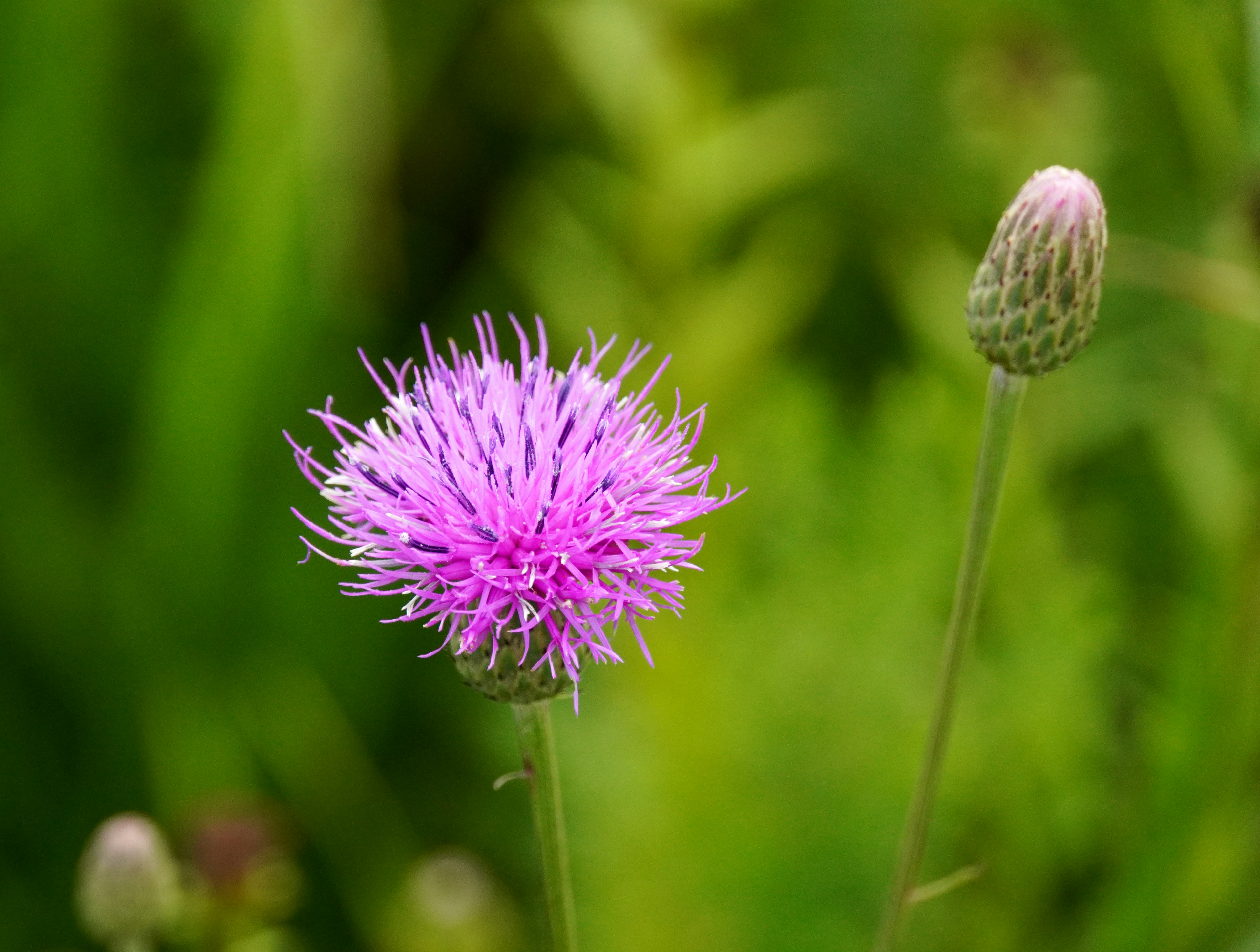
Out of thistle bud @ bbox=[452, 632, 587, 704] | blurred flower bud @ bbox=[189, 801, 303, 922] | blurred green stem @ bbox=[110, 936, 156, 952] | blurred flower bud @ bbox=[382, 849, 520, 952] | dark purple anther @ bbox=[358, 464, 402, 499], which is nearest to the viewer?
thistle bud @ bbox=[452, 632, 587, 704]

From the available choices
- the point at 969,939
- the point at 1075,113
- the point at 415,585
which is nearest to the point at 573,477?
the point at 415,585

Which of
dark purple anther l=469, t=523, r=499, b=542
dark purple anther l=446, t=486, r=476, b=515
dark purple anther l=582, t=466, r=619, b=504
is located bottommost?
dark purple anther l=469, t=523, r=499, b=542

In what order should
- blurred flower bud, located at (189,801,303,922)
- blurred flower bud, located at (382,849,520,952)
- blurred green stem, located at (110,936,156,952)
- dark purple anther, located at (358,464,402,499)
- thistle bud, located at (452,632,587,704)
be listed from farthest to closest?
blurred flower bud, located at (382,849,520,952), blurred flower bud, located at (189,801,303,922), blurred green stem, located at (110,936,156,952), dark purple anther, located at (358,464,402,499), thistle bud, located at (452,632,587,704)

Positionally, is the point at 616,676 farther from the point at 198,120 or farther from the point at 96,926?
the point at 198,120

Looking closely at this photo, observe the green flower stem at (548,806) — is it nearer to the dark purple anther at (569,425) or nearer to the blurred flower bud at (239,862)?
the dark purple anther at (569,425)

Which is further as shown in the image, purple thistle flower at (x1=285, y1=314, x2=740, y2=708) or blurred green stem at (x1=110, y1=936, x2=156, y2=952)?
blurred green stem at (x1=110, y1=936, x2=156, y2=952)

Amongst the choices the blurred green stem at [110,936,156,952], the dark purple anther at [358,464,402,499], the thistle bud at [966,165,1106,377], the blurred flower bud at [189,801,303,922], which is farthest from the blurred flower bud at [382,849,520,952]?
the thistle bud at [966,165,1106,377]

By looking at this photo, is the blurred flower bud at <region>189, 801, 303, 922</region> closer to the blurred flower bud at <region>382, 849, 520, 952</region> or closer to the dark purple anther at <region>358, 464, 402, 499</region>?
the blurred flower bud at <region>382, 849, 520, 952</region>
